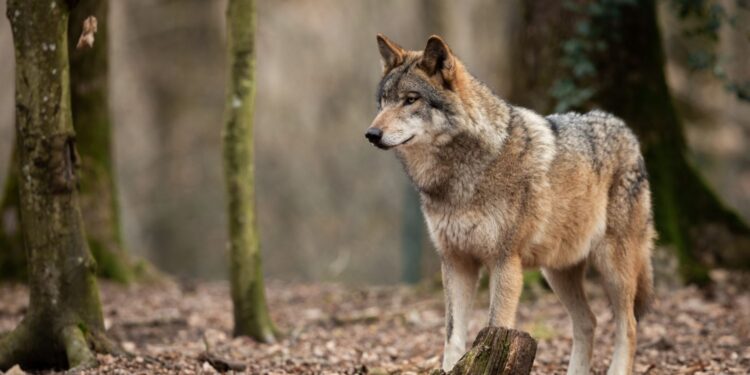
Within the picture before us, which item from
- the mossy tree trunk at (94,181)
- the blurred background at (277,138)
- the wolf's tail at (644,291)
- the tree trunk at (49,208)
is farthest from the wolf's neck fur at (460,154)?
the blurred background at (277,138)

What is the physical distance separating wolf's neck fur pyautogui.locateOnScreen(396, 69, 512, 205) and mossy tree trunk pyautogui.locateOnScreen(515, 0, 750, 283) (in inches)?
169

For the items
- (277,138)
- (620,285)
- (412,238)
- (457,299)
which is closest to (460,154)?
(457,299)

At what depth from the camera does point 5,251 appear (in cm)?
1031

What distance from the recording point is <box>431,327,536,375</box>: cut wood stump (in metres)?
4.58

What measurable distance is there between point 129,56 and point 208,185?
13.0ft

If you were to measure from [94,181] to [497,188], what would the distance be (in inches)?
265

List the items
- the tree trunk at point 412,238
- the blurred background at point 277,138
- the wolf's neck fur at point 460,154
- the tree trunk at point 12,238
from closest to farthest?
1. the wolf's neck fur at point 460,154
2. the tree trunk at point 12,238
3. the tree trunk at point 412,238
4. the blurred background at point 277,138

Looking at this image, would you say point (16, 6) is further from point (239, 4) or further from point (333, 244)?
point (333, 244)

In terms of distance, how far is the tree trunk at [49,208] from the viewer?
18.4ft

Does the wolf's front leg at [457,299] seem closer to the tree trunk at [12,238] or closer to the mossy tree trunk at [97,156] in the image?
the mossy tree trunk at [97,156]

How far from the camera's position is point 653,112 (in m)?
9.80

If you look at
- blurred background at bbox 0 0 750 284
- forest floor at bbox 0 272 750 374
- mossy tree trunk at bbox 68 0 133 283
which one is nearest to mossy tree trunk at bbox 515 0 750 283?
forest floor at bbox 0 272 750 374

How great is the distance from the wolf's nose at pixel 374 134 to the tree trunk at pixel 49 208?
2053 millimetres

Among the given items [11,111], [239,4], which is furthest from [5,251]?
[11,111]
